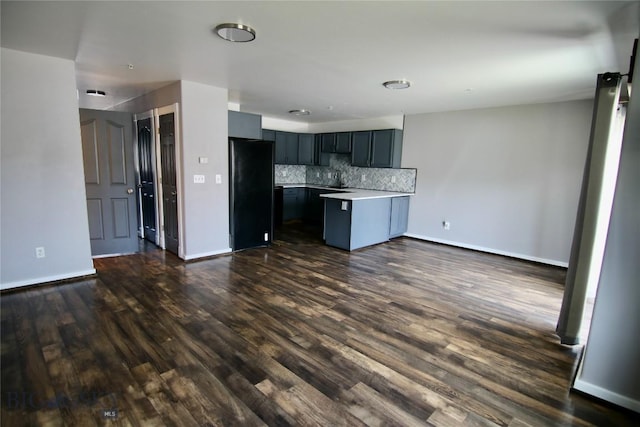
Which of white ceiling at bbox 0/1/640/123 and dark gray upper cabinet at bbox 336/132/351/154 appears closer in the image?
white ceiling at bbox 0/1/640/123

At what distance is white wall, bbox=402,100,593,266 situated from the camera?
463 centimetres

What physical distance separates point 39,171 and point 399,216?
529 cm

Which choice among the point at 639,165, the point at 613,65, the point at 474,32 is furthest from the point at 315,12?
the point at 613,65

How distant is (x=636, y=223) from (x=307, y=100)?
167 inches

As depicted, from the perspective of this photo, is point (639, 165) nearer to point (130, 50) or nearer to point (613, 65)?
point (613, 65)

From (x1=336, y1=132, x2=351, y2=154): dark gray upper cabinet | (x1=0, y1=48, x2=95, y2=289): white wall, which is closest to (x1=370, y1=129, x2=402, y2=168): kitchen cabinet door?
(x1=336, y1=132, x2=351, y2=154): dark gray upper cabinet

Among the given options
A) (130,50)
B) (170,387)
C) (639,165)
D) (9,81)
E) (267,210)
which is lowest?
(170,387)

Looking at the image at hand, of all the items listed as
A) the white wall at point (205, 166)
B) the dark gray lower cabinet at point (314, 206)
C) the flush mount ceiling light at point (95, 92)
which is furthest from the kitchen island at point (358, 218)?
the flush mount ceiling light at point (95, 92)

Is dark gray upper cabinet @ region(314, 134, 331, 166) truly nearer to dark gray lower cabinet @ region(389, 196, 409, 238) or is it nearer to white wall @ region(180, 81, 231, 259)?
dark gray lower cabinet @ region(389, 196, 409, 238)

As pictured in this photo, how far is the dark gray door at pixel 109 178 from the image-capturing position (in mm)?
4371

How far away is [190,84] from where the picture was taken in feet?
13.7

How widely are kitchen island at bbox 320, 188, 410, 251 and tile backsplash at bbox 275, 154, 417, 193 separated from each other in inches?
21.3

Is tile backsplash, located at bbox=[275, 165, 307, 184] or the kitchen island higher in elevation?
tile backsplash, located at bbox=[275, 165, 307, 184]

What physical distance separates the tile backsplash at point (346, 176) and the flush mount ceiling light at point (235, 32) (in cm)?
447
